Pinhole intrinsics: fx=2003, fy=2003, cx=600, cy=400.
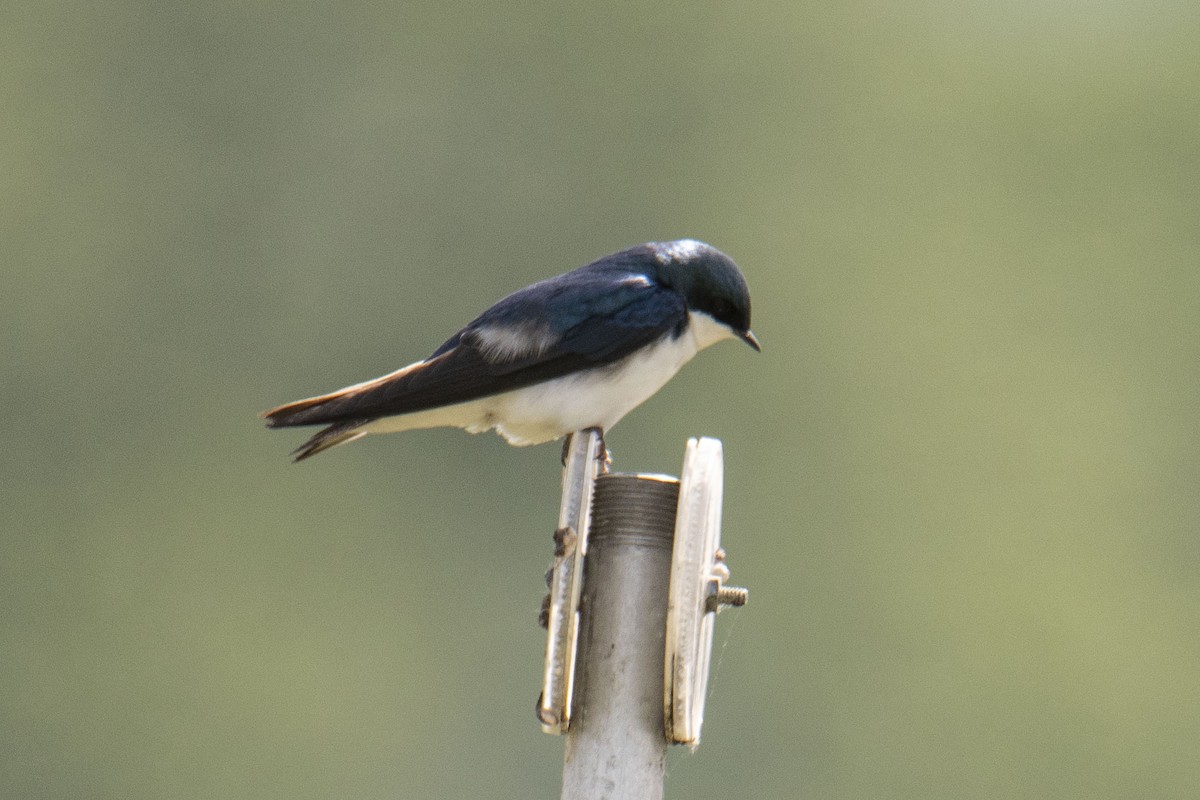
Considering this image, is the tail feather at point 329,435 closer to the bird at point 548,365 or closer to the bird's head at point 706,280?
the bird at point 548,365

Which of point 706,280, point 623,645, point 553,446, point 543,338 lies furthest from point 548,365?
point 553,446

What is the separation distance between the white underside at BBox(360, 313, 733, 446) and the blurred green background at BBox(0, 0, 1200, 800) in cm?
1528

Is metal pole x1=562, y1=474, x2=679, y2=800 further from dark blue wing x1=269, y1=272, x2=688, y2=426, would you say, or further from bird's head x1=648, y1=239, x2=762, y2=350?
bird's head x1=648, y1=239, x2=762, y2=350

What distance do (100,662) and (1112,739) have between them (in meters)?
12.3

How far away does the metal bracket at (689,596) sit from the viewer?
2.95 m

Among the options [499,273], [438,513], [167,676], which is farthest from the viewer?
[499,273]

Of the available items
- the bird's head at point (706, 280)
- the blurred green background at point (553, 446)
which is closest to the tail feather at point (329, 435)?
the bird's head at point (706, 280)

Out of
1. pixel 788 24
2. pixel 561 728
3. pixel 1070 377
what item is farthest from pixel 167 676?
pixel 561 728

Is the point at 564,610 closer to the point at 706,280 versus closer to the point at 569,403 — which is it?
the point at 569,403

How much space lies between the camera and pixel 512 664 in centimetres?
2280

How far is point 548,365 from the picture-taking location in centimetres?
419

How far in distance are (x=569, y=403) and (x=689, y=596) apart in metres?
1.26

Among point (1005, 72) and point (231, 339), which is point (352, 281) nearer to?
point (231, 339)

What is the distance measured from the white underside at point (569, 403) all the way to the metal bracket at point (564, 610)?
1140mm
